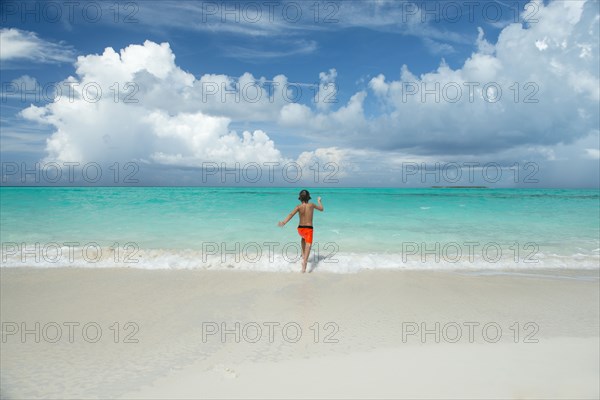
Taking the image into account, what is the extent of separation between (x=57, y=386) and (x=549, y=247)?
51.7 ft

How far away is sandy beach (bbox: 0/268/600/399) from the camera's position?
3965mm

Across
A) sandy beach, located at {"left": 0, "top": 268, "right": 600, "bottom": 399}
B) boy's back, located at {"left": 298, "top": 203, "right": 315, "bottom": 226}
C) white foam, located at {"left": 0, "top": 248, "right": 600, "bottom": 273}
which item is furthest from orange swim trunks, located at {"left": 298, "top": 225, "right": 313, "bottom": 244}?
sandy beach, located at {"left": 0, "top": 268, "right": 600, "bottom": 399}

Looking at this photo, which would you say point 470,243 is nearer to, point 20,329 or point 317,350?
point 317,350

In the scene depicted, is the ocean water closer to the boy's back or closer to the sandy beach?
the boy's back

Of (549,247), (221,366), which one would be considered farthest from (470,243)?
(221,366)

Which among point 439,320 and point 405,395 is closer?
point 405,395

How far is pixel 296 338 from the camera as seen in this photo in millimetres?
5184

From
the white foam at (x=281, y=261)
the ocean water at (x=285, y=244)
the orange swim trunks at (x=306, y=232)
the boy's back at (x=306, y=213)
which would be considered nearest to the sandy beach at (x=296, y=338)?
the orange swim trunks at (x=306, y=232)

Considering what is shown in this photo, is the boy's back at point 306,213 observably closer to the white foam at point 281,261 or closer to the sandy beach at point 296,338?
the white foam at point 281,261

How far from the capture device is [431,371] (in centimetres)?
427

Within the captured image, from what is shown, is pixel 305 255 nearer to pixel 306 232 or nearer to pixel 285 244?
pixel 306 232

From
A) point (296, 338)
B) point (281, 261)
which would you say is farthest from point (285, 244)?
point (296, 338)

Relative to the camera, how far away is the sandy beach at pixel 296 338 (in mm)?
3965

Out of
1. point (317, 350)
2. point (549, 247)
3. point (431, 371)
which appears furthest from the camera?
point (549, 247)
